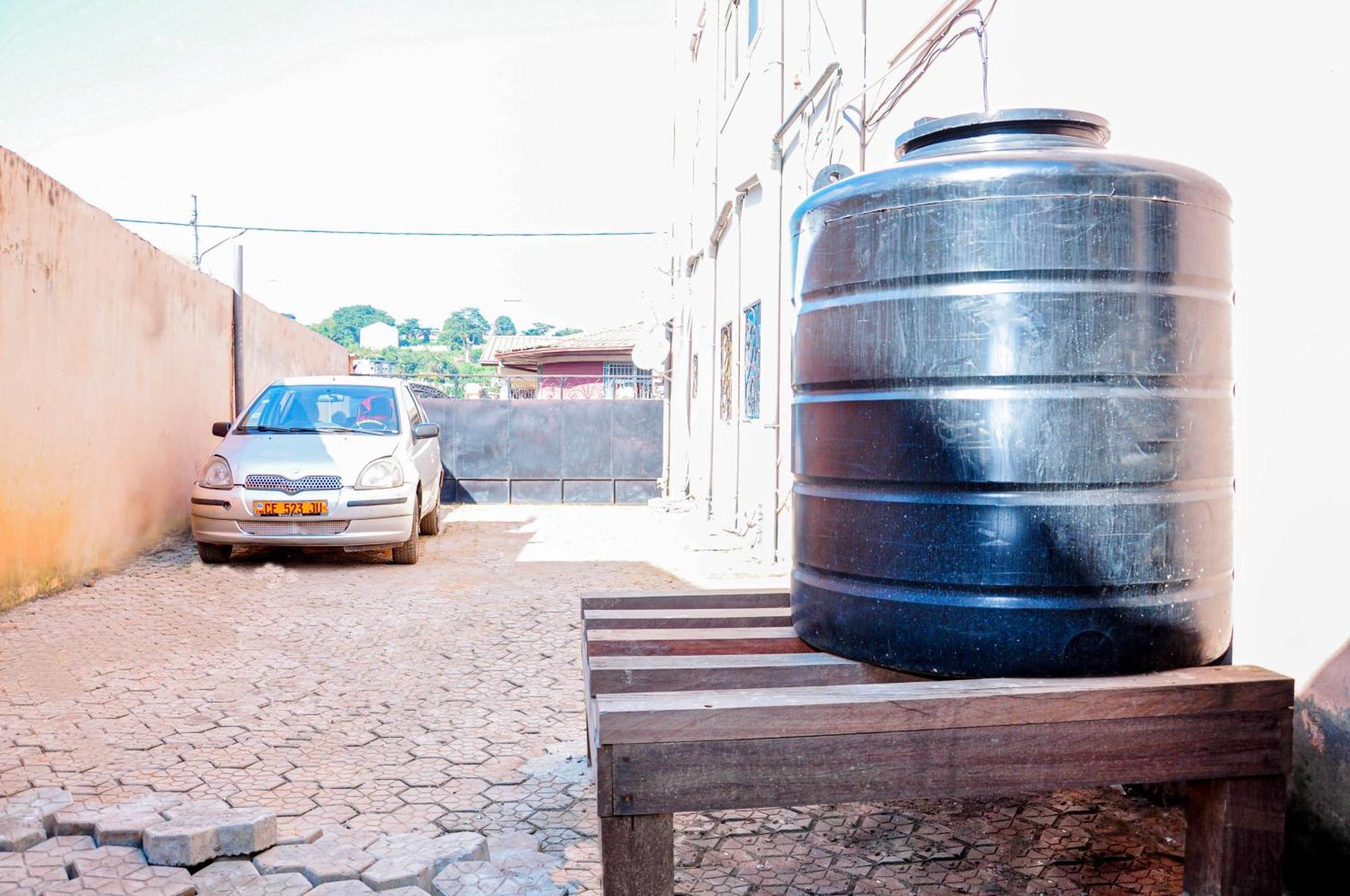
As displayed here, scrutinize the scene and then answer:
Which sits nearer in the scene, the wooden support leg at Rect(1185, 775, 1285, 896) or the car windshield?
the wooden support leg at Rect(1185, 775, 1285, 896)

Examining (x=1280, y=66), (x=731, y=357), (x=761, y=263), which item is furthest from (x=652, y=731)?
(x=731, y=357)

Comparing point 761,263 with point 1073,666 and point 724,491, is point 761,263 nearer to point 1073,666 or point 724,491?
point 724,491

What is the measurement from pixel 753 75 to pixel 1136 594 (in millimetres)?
8937

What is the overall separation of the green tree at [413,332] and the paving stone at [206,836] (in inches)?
3928

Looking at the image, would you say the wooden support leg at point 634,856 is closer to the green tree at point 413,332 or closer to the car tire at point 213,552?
the car tire at point 213,552

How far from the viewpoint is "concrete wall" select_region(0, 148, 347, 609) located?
607cm

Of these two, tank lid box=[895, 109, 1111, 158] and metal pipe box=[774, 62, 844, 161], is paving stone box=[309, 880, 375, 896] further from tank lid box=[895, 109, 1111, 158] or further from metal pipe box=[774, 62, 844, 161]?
metal pipe box=[774, 62, 844, 161]

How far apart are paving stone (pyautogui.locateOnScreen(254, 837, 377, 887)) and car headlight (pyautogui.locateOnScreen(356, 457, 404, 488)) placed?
5451 millimetres

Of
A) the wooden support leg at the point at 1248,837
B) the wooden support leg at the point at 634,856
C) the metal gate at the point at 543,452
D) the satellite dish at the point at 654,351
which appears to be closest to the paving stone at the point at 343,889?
the wooden support leg at the point at 634,856

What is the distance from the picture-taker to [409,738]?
3717mm

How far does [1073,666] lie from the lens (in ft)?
6.37

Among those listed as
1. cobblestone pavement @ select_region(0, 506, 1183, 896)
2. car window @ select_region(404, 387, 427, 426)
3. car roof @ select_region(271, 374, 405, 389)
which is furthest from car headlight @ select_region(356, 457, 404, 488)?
car roof @ select_region(271, 374, 405, 389)

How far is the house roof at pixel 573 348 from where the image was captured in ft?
96.3

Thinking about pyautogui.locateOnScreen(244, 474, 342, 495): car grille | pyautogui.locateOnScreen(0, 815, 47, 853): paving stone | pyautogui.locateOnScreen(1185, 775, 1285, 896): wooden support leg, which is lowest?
pyautogui.locateOnScreen(0, 815, 47, 853): paving stone
